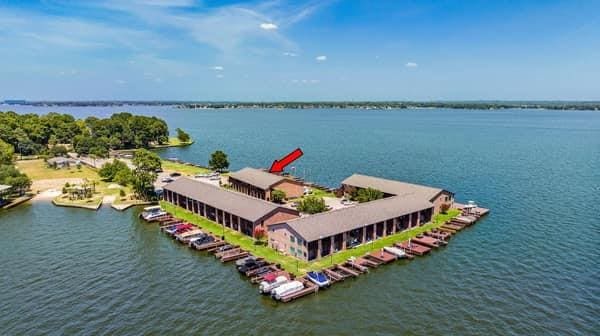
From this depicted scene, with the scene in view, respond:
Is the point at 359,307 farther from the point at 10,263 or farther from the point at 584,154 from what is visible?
the point at 584,154

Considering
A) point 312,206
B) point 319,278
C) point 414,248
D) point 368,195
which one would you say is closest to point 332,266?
point 319,278

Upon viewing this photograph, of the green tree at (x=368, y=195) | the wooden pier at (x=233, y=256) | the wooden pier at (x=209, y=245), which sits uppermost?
the green tree at (x=368, y=195)

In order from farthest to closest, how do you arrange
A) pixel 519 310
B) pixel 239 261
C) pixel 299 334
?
pixel 239 261 < pixel 519 310 < pixel 299 334

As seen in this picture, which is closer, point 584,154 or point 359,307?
point 359,307

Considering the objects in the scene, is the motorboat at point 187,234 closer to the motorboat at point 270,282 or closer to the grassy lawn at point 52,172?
the motorboat at point 270,282

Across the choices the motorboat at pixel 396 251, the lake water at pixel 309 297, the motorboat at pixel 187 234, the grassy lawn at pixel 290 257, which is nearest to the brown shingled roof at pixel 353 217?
the grassy lawn at pixel 290 257

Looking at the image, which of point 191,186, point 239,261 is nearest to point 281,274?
point 239,261

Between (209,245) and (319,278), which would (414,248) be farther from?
(209,245)
